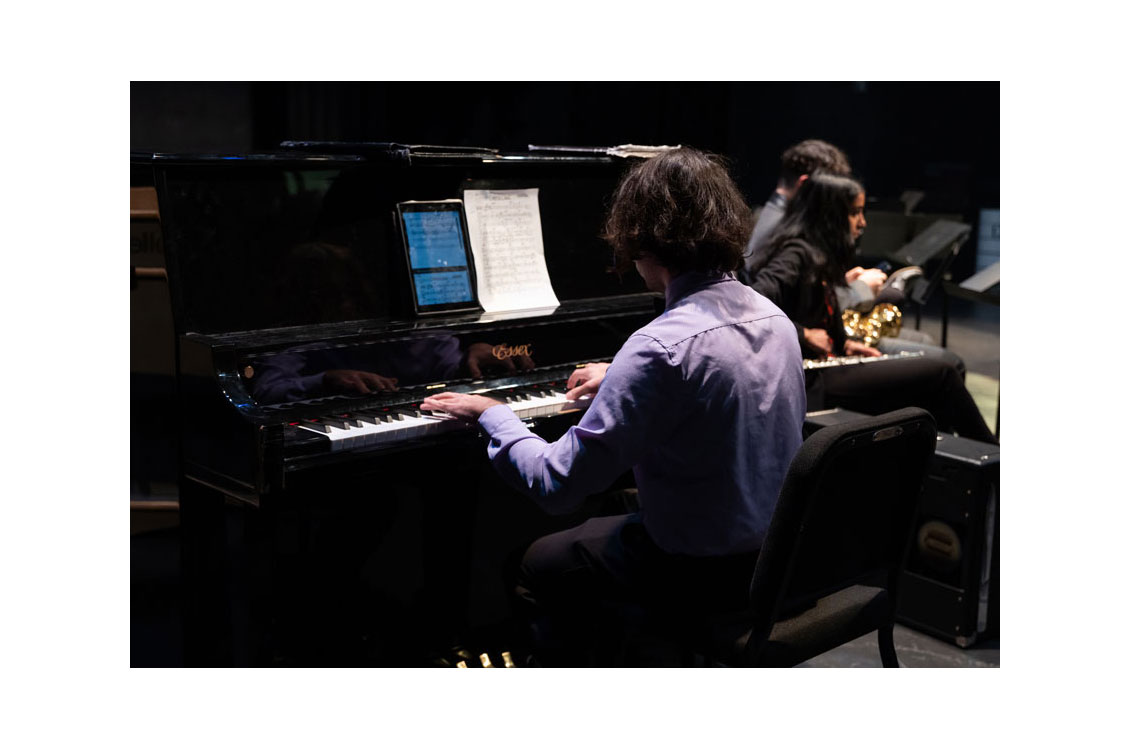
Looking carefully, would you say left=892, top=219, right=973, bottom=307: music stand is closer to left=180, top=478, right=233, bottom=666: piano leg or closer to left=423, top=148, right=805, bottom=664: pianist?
left=423, top=148, right=805, bottom=664: pianist

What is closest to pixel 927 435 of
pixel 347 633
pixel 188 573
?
pixel 347 633

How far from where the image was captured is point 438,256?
2.89 metres

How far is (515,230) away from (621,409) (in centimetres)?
119

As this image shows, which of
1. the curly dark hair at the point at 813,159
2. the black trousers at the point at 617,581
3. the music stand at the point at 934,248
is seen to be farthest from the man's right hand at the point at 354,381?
the music stand at the point at 934,248

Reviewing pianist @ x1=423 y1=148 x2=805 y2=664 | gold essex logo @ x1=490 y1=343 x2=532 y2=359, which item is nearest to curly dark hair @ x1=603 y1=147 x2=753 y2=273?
pianist @ x1=423 y1=148 x2=805 y2=664

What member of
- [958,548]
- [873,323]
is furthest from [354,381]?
[873,323]

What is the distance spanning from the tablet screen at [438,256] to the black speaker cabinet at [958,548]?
1285 millimetres

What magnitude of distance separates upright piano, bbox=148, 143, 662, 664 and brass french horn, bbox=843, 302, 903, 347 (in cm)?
191

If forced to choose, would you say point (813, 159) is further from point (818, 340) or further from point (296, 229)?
point (296, 229)

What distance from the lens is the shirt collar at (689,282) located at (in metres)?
2.19

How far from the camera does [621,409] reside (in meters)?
2.02

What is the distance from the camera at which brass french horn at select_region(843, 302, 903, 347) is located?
476 centimetres

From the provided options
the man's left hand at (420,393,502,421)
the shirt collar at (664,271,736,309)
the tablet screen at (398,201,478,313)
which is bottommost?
the man's left hand at (420,393,502,421)

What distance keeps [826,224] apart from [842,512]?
2066 mm
